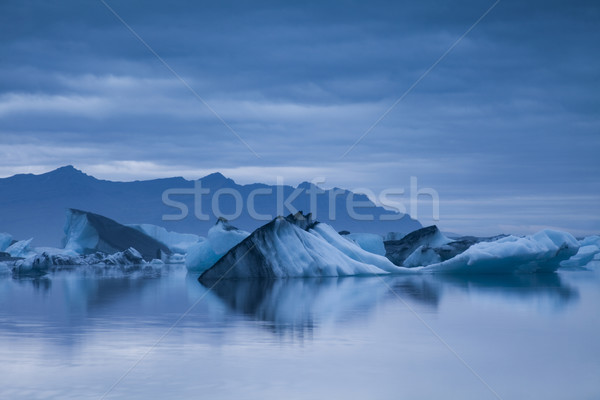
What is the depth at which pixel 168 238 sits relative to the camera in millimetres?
52469

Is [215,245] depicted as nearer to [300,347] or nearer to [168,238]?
[300,347]

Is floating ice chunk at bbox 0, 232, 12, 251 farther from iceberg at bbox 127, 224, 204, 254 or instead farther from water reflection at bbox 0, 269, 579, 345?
→ water reflection at bbox 0, 269, 579, 345

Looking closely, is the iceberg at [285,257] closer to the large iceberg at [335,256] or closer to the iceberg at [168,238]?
the large iceberg at [335,256]

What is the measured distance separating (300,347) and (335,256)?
48.0ft

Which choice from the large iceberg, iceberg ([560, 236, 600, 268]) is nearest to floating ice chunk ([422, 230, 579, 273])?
the large iceberg

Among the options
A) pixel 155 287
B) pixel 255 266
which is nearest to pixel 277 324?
pixel 155 287

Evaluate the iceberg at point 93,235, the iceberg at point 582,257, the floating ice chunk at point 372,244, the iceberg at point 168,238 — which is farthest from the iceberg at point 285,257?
the iceberg at point 168,238

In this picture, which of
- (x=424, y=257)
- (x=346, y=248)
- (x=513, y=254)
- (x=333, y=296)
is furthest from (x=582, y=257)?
(x=333, y=296)

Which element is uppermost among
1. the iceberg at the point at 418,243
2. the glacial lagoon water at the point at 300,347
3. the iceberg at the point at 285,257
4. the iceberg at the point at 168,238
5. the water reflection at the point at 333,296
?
the iceberg at the point at 168,238

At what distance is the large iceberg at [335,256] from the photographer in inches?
810

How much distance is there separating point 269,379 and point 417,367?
4.75ft

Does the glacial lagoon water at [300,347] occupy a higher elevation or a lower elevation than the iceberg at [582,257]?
lower

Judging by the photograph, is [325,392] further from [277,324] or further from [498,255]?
[498,255]

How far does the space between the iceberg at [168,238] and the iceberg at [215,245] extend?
19.9 meters
